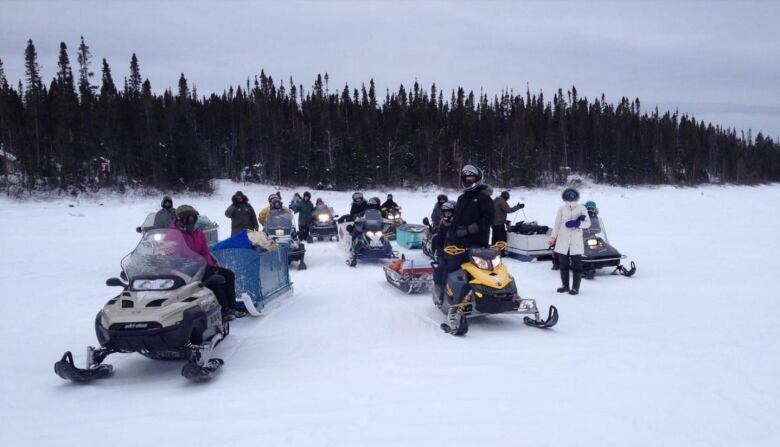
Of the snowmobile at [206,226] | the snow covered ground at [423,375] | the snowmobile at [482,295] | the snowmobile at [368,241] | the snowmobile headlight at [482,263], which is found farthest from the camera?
the snowmobile at [368,241]

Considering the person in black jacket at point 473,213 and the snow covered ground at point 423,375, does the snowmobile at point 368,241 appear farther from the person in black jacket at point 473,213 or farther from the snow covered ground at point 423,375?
the person in black jacket at point 473,213

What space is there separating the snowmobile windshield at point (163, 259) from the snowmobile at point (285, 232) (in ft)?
21.6

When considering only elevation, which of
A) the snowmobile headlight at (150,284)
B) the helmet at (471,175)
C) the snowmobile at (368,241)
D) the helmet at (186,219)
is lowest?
the snowmobile at (368,241)

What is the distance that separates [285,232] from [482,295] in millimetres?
7351

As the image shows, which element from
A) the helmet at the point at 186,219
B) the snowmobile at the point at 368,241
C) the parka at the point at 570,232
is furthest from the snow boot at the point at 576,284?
the helmet at the point at 186,219

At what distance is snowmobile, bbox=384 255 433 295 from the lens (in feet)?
29.7

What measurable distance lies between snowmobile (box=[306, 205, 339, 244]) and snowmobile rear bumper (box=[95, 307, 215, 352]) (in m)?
12.3

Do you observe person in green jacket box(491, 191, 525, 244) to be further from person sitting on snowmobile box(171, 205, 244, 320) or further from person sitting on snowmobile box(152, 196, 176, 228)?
person sitting on snowmobile box(171, 205, 244, 320)

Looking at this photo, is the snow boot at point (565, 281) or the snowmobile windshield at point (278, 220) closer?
the snow boot at point (565, 281)

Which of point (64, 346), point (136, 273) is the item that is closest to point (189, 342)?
point (136, 273)

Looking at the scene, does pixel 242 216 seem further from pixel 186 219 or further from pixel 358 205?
pixel 186 219

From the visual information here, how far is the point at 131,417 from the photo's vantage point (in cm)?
426

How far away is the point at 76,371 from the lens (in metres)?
4.91

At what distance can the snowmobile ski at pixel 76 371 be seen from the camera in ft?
16.0
